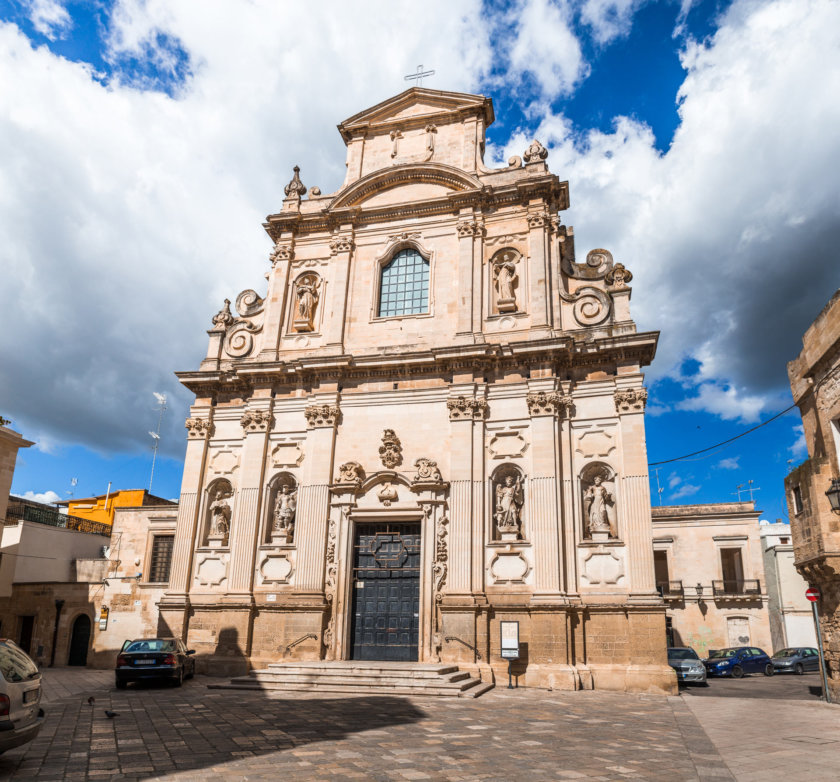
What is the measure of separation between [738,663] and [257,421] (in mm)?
19659

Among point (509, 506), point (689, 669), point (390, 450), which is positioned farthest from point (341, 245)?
point (689, 669)

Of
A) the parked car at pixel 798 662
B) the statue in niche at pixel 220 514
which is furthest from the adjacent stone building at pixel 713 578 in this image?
the statue in niche at pixel 220 514

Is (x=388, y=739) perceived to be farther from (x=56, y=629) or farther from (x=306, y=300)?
(x=56, y=629)

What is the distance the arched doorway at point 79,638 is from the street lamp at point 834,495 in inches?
917

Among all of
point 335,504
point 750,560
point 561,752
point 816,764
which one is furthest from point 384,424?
point 750,560

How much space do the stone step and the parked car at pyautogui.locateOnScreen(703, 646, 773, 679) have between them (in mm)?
13629

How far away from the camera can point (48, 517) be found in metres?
30.1

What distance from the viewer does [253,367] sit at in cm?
2056

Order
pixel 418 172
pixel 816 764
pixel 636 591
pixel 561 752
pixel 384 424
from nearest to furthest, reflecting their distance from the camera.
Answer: pixel 816 764
pixel 561 752
pixel 636 591
pixel 384 424
pixel 418 172

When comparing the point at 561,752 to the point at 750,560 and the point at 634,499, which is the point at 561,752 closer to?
the point at 634,499

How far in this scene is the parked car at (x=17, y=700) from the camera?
21.0 ft

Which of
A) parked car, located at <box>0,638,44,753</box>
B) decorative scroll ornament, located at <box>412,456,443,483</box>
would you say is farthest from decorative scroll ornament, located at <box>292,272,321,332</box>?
parked car, located at <box>0,638,44,753</box>

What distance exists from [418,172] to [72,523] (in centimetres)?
2241

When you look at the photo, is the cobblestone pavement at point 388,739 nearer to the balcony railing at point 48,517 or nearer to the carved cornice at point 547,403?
the carved cornice at point 547,403
